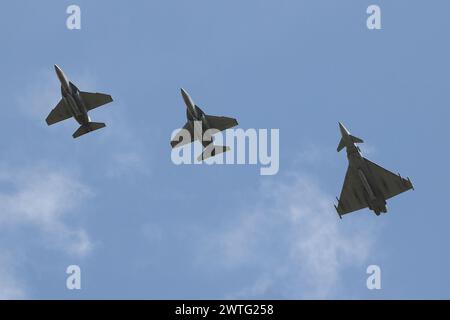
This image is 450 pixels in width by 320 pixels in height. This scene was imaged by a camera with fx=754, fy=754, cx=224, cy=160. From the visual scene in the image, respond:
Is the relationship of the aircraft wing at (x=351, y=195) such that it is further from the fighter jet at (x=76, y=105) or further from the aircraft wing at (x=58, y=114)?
the aircraft wing at (x=58, y=114)

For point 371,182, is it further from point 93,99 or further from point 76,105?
point 76,105

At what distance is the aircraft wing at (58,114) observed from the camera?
290 feet

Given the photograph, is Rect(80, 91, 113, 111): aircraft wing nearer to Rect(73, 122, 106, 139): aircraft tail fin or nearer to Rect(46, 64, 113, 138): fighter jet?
Rect(46, 64, 113, 138): fighter jet

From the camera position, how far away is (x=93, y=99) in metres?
86.4

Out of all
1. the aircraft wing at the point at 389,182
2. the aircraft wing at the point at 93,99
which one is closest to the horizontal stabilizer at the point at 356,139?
the aircraft wing at the point at 389,182

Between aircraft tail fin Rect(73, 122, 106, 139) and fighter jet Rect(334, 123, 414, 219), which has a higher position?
aircraft tail fin Rect(73, 122, 106, 139)

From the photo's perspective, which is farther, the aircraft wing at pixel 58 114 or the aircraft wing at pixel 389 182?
the aircraft wing at pixel 58 114

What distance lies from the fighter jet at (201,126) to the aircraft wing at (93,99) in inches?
367

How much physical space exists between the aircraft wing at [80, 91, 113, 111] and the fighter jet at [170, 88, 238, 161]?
9.32m

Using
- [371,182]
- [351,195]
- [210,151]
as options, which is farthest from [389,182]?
[210,151]

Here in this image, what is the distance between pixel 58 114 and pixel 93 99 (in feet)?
17.7

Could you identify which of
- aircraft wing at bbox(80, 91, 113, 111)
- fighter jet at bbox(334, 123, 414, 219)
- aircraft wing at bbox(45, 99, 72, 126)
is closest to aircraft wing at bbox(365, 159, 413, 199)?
fighter jet at bbox(334, 123, 414, 219)

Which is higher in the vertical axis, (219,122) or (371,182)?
(219,122)

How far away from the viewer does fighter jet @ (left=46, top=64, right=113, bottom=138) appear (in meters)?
83.8
